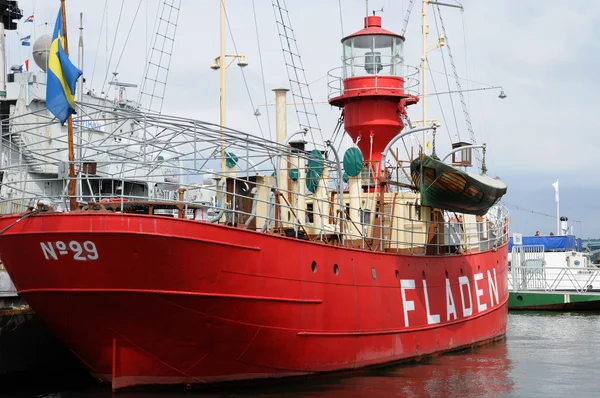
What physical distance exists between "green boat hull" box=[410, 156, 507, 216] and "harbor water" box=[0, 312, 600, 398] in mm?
4044

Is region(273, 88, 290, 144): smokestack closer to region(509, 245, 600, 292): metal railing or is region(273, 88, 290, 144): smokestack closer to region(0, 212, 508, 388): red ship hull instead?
region(0, 212, 508, 388): red ship hull

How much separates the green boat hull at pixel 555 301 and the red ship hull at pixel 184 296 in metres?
24.0

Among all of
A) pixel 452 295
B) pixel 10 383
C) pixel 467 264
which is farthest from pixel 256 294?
pixel 467 264

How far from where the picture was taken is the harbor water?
54.4 feet

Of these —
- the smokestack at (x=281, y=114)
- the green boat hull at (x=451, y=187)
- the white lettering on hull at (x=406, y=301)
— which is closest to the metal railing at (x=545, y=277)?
the green boat hull at (x=451, y=187)

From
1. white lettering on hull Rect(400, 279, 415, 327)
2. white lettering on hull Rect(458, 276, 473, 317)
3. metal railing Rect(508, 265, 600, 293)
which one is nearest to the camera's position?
white lettering on hull Rect(400, 279, 415, 327)

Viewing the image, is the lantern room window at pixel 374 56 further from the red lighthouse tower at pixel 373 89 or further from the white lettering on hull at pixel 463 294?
the white lettering on hull at pixel 463 294

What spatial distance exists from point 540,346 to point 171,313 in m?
14.7

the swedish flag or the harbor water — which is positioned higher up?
the swedish flag

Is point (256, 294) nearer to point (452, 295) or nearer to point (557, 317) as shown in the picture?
point (452, 295)

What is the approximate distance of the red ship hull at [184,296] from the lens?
48.9 ft

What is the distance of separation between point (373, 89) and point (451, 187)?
561cm

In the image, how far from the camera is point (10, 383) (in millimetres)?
17703

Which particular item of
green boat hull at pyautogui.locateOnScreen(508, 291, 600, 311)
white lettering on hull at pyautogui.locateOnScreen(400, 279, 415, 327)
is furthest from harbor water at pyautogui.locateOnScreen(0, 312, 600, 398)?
green boat hull at pyautogui.locateOnScreen(508, 291, 600, 311)
